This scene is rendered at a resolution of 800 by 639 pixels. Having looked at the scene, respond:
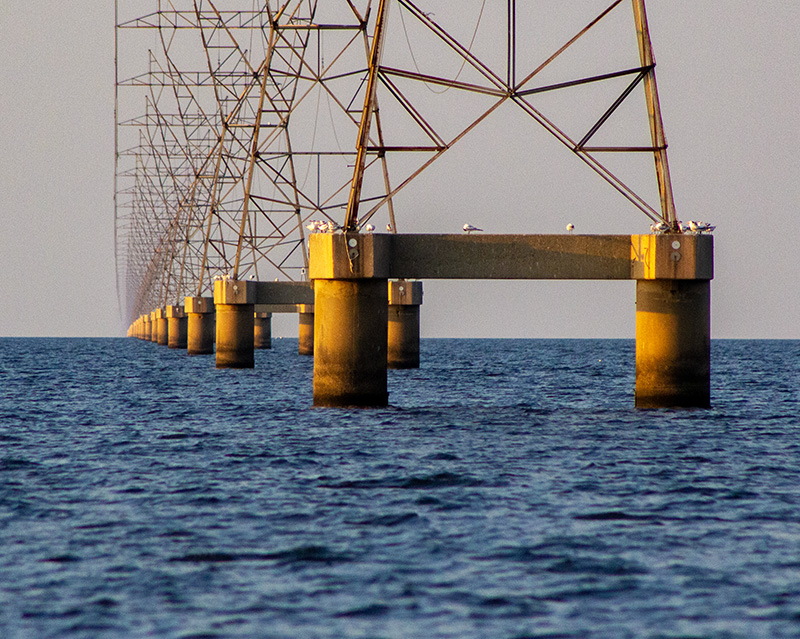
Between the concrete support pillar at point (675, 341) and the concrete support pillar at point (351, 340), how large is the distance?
647 centimetres

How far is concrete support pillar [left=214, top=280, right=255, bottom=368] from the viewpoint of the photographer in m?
58.0

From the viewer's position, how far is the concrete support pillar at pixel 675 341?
2986cm

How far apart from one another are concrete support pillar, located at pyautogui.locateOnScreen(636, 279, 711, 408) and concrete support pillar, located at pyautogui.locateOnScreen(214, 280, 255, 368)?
1205 inches

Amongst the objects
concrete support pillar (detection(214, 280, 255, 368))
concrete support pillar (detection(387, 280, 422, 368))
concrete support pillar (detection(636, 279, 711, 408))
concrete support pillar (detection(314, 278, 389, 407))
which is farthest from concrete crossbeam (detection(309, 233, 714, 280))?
concrete support pillar (detection(387, 280, 422, 368))

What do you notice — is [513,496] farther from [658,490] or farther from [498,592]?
[498,592]

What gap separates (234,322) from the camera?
59.6 metres

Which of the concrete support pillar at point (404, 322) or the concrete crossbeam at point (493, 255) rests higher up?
the concrete crossbeam at point (493, 255)

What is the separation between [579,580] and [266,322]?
100799 mm

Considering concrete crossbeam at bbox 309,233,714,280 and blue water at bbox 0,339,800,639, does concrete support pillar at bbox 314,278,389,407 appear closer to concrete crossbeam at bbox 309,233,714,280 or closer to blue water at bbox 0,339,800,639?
concrete crossbeam at bbox 309,233,714,280

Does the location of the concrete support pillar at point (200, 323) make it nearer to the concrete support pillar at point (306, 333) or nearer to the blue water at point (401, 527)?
the concrete support pillar at point (306, 333)

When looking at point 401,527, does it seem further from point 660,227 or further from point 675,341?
point 660,227

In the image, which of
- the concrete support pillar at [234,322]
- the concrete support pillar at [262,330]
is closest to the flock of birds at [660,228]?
the concrete support pillar at [234,322]

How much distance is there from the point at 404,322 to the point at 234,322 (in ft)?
28.5

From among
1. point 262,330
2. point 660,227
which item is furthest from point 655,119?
point 262,330
